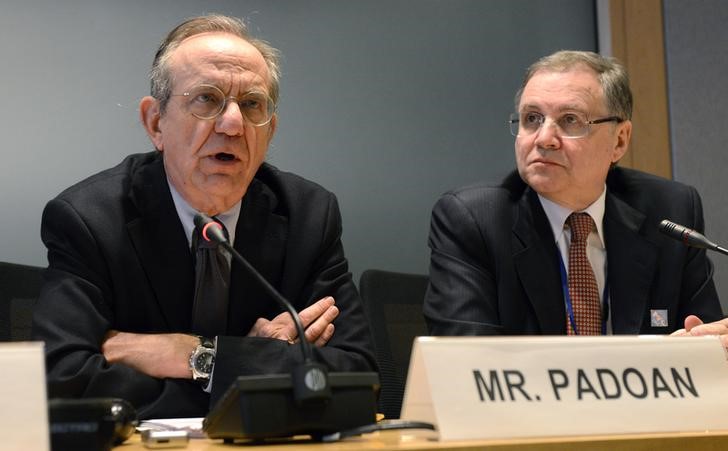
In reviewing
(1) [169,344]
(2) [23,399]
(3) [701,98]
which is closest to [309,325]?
(1) [169,344]

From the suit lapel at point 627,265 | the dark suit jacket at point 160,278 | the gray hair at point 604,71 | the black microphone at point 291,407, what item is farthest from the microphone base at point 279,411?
the gray hair at point 604,71

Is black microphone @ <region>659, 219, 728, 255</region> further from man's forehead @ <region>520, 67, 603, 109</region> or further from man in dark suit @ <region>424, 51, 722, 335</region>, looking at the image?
man's forehead @ <region>520, 67, 603, 109</region>

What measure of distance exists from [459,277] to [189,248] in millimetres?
745

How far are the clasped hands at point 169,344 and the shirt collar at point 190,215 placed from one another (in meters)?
0.27

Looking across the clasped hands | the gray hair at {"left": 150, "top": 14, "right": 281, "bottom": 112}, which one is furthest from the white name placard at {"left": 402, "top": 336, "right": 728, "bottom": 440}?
the gray hair at {"left": 150, "top": 14, "right": 281, "bottom": 112}

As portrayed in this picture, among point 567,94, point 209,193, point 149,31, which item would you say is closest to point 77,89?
point 149,31

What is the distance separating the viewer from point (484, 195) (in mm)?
2789

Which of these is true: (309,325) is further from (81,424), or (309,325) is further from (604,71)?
(604,71)

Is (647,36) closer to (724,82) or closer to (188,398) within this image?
(724,82)

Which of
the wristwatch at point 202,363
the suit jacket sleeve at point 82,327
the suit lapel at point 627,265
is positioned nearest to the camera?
the suit jacket sleeve at point 82,327

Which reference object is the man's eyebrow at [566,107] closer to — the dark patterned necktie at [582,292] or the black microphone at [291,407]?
the dark patterned necktie at [582,292]

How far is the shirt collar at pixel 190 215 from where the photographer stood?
7.91 feet

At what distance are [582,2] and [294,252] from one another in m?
2.02

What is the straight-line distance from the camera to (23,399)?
1167mm
